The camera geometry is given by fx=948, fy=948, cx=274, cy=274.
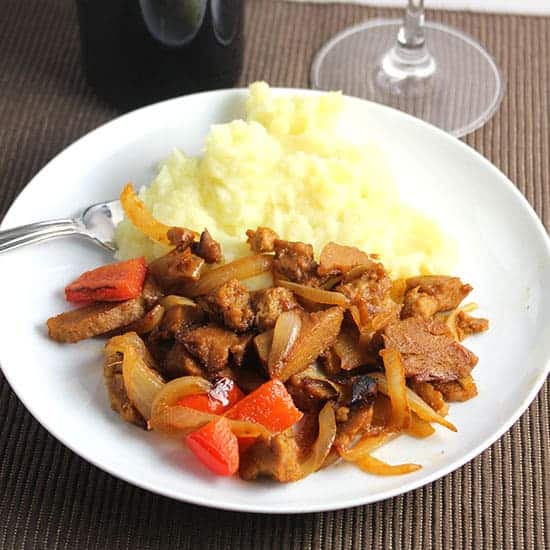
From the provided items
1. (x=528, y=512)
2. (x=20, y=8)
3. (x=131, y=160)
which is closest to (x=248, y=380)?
(x=528, y=512)

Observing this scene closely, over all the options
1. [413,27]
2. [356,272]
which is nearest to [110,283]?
[356,272]

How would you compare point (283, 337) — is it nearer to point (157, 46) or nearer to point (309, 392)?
point (309, 392)

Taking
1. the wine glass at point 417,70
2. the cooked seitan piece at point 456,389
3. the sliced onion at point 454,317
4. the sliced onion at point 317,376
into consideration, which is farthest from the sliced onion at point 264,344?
the wine glass at point 417,70

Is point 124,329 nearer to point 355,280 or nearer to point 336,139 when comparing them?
point 355,280

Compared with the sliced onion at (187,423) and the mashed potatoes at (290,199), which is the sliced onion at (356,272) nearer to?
the mashed potatoes at (290,199)

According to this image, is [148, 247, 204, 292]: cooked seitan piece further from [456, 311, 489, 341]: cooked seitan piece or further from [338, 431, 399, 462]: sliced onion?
[456, 311, 489, 341]: cooked seitan piece

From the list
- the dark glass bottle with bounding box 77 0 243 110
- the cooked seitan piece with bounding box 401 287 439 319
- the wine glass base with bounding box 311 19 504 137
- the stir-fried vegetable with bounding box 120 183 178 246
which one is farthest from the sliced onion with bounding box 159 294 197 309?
the wine glass base with bounding box 311 19 504 137
